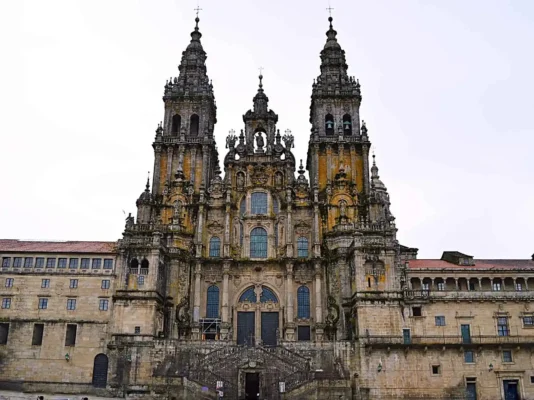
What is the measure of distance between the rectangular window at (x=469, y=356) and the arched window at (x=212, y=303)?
23347 millimetres

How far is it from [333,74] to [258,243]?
22.9m

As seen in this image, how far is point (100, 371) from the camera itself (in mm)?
51562

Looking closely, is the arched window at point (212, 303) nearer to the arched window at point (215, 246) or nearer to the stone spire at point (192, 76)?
the arched window at point (215, 246)

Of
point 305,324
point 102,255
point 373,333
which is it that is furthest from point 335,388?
point 102,255

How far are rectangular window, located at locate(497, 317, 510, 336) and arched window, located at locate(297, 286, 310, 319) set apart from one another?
17.5 m

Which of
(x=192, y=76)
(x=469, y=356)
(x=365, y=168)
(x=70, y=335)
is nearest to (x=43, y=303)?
(x=70, y=335)

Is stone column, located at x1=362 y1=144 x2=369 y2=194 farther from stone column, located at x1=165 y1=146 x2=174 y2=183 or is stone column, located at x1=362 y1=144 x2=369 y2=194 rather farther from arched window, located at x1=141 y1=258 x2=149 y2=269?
arched window, located at x1=141 y1=258 x2=149 y2=269

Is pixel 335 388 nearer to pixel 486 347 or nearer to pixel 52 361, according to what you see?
pixel 486 347

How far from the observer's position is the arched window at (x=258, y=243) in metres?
60.1

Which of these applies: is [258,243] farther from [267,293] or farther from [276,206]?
[267,293]

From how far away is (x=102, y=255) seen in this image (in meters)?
54.1

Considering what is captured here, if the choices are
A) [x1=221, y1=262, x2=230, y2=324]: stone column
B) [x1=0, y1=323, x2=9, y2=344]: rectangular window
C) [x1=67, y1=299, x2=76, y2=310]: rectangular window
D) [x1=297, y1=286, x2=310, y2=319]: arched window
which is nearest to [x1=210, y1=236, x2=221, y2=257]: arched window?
[x1=221, y1=262, x2=230, y2=324]: stone column

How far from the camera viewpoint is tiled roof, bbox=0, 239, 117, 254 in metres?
54.3

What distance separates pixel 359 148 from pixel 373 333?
21.8 metres
